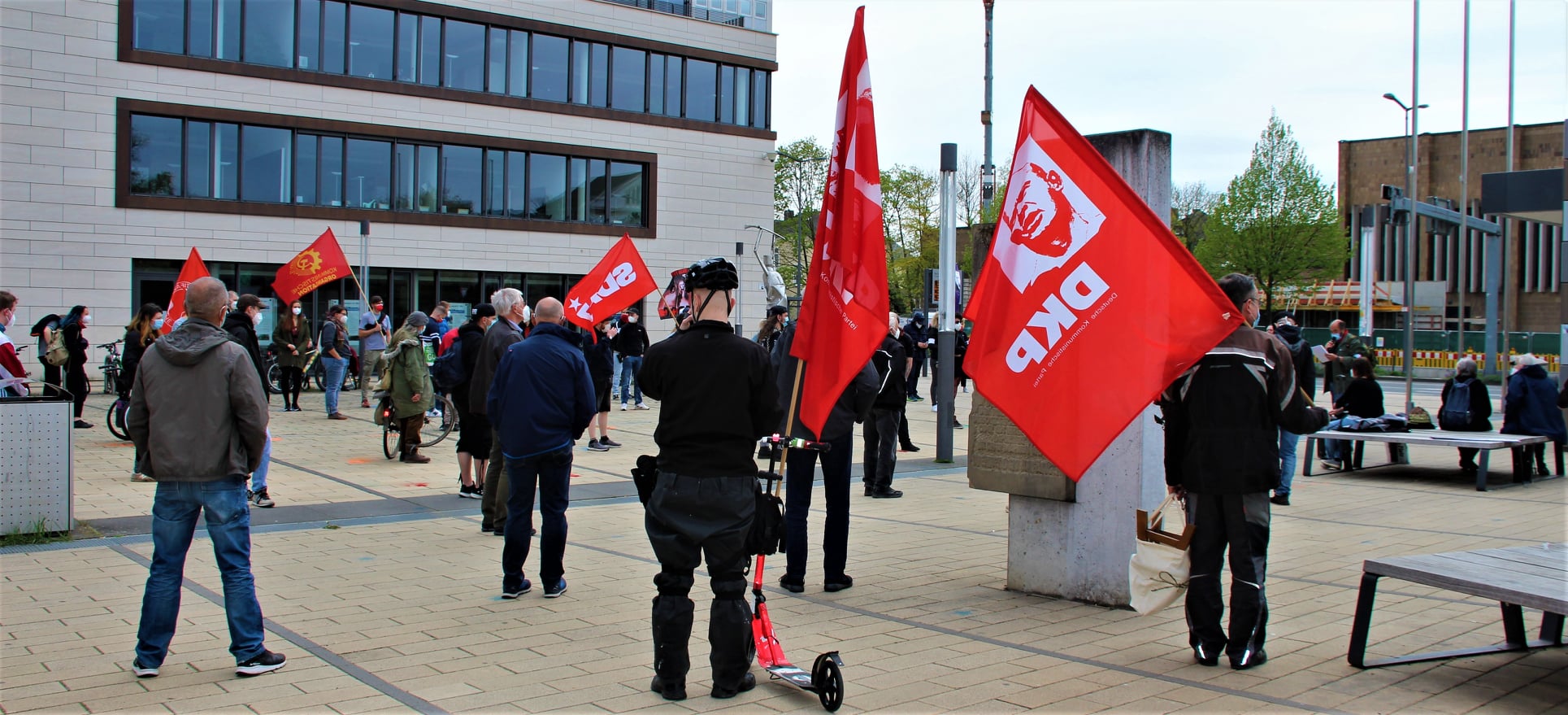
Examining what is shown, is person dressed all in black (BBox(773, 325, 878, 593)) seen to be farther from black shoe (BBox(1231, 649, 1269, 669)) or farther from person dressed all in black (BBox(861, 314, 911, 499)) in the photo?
person dressed all in black (BBox(861, 314, 911, 499))

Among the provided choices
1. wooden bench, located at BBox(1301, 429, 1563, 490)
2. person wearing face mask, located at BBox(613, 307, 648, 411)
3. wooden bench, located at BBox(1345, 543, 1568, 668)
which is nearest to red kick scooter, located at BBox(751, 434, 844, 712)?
wooden bench, located at BBox(1345, 543, 1568, 668)

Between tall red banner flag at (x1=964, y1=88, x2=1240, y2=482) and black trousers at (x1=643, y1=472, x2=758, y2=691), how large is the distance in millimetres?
1375

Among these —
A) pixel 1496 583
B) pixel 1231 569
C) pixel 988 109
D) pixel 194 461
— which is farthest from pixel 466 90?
pixel 1496 583

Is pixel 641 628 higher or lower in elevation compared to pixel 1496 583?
lower

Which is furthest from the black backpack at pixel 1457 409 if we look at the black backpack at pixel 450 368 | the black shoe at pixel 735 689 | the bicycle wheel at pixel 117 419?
the bicycle wheel at pixel 117 419

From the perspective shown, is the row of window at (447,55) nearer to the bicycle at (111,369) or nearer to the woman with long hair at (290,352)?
the bicycle at (111,369)

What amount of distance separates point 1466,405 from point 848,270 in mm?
12064

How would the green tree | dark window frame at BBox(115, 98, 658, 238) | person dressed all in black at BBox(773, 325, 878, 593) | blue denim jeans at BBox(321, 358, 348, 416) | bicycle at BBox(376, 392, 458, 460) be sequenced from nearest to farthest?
1. person dressed all in black at BBox(773, 325, 878, 593)
2. bicycle at BBox(376, 392, 458, 460)
3. blue denim jeans at BBox(321, 358, 348, 416)
4. dark window frame at BBox(115, 98, 658, 238)
5. the green tree

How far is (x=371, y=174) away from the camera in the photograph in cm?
3219

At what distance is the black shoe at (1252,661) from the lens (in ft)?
17.2

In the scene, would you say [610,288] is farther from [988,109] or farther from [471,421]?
[988,109]

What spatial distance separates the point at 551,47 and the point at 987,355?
1262 inches

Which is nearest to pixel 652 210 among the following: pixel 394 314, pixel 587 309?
pixel 394 314

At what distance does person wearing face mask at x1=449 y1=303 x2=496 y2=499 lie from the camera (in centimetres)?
1012
